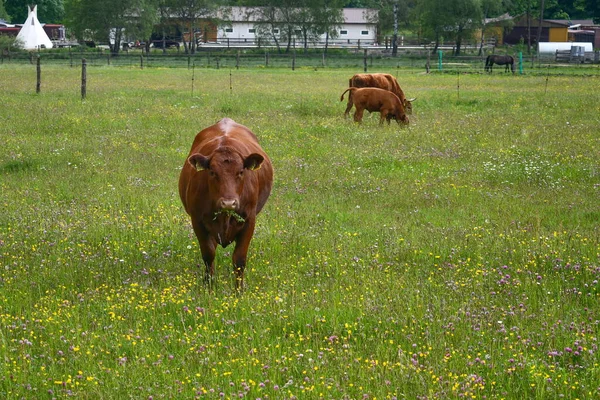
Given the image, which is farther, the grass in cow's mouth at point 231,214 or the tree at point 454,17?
the tree at point 454,17

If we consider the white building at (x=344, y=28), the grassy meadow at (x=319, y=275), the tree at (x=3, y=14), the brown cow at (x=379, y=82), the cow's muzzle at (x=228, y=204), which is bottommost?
the grassy meadow at (x=319, y=275)

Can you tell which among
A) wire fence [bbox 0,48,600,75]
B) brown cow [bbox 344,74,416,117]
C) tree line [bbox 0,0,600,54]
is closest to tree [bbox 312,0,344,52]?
tree line [bbox 0,0,600,54]

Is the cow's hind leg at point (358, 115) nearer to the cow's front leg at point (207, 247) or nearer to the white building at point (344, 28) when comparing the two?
the cow's front leg at point (207, 247)

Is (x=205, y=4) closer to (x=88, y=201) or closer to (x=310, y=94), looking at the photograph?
(x=310, y=94)

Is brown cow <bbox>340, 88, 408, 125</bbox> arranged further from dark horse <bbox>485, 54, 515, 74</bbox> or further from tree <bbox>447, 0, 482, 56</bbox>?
tree <bbox>447, 0, 482, 56</bbox>

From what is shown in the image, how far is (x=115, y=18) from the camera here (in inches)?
3083

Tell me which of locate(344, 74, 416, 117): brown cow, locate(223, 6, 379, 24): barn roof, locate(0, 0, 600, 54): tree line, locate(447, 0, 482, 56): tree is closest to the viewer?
locate(344, 74, 416, 117): brown cow

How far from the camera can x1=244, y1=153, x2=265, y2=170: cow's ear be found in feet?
23.9

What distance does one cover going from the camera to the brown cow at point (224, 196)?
711cm

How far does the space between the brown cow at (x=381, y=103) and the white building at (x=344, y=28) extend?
72676 millimetres

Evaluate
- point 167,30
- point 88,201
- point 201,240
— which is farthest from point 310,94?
point 167,30

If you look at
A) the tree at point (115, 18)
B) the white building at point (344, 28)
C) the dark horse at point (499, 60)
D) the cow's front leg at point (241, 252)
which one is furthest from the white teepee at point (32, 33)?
the cow's front leg at point (241, 252)

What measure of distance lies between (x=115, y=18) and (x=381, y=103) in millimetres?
62259

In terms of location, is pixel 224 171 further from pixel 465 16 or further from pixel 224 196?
pixel 465 16
